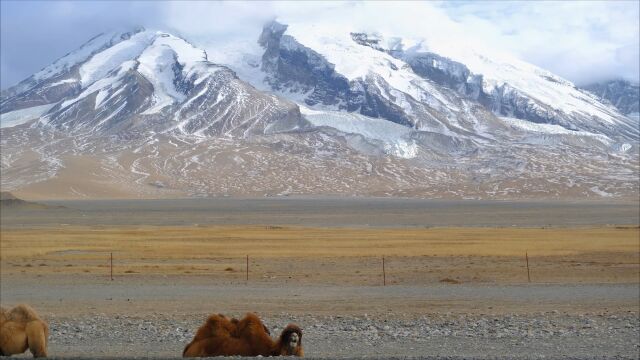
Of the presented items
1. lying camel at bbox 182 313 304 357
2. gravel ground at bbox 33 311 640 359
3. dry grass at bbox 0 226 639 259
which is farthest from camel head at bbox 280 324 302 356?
dry grass at bbox 0 226 639 259

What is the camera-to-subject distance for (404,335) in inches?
705

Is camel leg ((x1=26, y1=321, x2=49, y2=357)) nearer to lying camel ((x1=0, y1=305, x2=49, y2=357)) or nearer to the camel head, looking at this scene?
lying camel ((x1=0, y1=305, x2=49, y2=357))

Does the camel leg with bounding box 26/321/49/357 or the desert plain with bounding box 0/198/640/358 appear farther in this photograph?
the desert plain with bounding box 0/198/640/358

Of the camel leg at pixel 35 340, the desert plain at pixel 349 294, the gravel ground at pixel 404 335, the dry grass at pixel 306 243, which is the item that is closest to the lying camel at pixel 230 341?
the camel leg at pixel 35 340

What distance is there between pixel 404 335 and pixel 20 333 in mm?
9049

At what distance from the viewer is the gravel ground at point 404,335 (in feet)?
51.1

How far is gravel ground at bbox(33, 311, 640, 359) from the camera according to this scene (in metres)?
15.6

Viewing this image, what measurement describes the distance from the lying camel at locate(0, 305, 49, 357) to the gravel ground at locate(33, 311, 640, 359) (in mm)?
3136

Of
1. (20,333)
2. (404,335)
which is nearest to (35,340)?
(20,333)

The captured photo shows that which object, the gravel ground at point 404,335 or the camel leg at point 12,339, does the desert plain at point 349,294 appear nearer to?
the gravel ground at point 404,335

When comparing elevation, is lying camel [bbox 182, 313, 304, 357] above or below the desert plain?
above

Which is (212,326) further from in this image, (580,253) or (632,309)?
(580,253)

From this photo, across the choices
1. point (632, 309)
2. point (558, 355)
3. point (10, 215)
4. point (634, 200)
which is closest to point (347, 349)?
point (558, 355)

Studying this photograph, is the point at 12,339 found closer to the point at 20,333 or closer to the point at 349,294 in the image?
the point at 20,333
